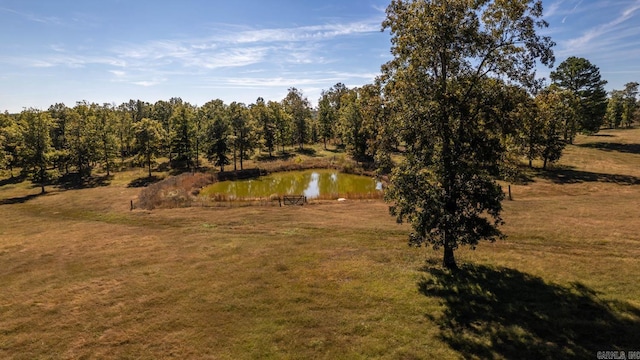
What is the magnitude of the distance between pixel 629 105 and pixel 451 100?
131m

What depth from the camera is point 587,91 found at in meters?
73.1

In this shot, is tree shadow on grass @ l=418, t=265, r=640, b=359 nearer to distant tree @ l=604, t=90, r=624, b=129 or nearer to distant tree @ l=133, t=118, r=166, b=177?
distant tree @ l=133, t=118, r=166, b=177

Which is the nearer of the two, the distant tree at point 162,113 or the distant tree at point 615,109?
the distant tree at point 162,113

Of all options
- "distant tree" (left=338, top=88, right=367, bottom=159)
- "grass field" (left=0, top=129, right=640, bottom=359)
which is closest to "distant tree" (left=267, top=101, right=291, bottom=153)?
"distant tree" (left=338, top=88, right=367, bottom=159)

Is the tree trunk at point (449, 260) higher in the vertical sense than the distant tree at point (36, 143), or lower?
lower

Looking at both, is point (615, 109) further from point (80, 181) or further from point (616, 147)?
point (80, 181)

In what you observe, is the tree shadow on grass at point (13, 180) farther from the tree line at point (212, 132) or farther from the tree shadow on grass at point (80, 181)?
the tree shadow on grass at point (80, 181)

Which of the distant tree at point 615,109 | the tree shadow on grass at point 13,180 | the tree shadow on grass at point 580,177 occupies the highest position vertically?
the distant tree at point 615,109

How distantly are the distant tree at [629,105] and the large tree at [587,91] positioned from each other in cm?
4536

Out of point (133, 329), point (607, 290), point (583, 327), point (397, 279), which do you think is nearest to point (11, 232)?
point (133, 329)

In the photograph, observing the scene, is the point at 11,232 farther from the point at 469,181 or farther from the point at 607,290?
the point at 607,290

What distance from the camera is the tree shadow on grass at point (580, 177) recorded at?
151 ft

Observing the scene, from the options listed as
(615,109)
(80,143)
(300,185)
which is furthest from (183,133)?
(615,109)

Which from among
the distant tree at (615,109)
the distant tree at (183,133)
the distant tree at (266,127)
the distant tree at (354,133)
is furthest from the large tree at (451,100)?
the distant tree at (615,109)
